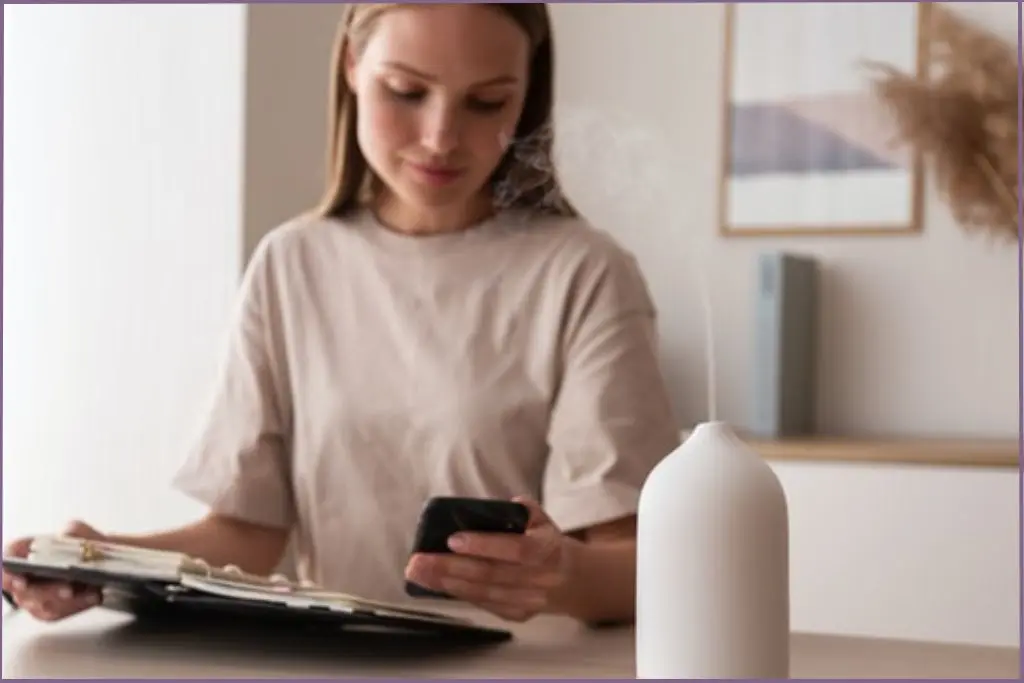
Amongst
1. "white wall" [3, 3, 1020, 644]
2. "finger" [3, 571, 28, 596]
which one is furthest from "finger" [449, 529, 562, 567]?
"white wall" [3, 3, 1020, 644]

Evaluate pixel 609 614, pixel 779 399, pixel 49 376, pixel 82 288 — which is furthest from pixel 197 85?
pixel 609 614

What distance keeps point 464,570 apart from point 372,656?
0.09 meters

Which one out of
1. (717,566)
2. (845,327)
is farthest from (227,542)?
(845,327)

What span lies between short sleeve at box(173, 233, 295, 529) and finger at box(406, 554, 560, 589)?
1.30ft

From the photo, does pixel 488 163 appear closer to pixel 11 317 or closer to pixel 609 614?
pixel 609 614

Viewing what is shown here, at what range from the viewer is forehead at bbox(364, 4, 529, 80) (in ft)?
3.64

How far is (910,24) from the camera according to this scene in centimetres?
261

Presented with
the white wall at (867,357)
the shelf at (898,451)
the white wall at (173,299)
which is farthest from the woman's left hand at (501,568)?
the shelf at (898,451)

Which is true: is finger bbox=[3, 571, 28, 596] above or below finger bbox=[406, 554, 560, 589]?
below

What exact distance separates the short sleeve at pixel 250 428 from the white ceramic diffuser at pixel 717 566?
59 cm

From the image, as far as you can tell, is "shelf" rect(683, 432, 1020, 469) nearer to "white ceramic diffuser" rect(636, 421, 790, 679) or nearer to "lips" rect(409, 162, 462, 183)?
"lips" rect(409, 162, 462, 183)

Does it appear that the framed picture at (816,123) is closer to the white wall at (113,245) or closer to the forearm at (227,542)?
the white wall at (113,245)

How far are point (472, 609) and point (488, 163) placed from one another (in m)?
0.37

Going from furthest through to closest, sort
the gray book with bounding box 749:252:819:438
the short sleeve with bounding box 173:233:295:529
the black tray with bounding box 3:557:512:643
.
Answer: the gray book with bounding box 749:252:819:438, the short sleeve with bounding box 173:233:295:529, the black tray with bounding box 3:557:512:643
